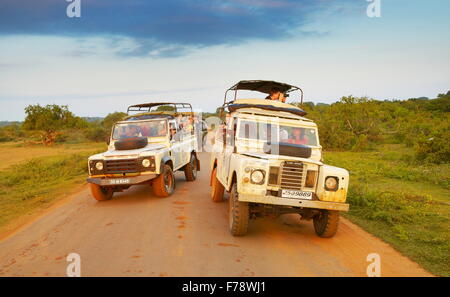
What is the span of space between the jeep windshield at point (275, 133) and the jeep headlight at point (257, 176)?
4.89 feet

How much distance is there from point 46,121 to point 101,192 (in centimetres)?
2971

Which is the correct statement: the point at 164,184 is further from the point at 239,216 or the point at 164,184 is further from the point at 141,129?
the point at 239,216

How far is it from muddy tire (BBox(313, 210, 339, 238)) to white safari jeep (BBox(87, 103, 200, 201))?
3.91 m

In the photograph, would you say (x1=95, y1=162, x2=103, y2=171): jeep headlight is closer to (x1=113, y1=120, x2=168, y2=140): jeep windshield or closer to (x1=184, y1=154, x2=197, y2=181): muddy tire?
(x1=113, y1=120, x2=168, y2=140): jeep windshield

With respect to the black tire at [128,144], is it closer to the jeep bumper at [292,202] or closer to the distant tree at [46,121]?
the jeep bumper at [292,202]

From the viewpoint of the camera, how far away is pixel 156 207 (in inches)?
296

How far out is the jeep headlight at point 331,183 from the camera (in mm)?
5289

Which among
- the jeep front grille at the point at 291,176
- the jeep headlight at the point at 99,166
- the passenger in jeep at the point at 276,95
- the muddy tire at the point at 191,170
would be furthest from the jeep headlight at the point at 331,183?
the muddy tire at the point at 191,170

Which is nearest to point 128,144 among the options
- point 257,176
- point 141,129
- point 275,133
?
point 141,129

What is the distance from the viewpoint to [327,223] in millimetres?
5535

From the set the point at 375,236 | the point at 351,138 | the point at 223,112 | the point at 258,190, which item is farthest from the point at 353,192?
the point at 351,138

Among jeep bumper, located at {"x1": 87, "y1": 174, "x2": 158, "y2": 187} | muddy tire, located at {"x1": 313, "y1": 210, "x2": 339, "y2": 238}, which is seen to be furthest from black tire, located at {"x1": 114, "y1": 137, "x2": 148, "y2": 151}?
muddy tire, located at {"x1": 313, "y1": 210, "x2": 339, "y2": 238}

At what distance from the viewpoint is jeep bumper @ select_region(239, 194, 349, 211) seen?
5.12 metres
